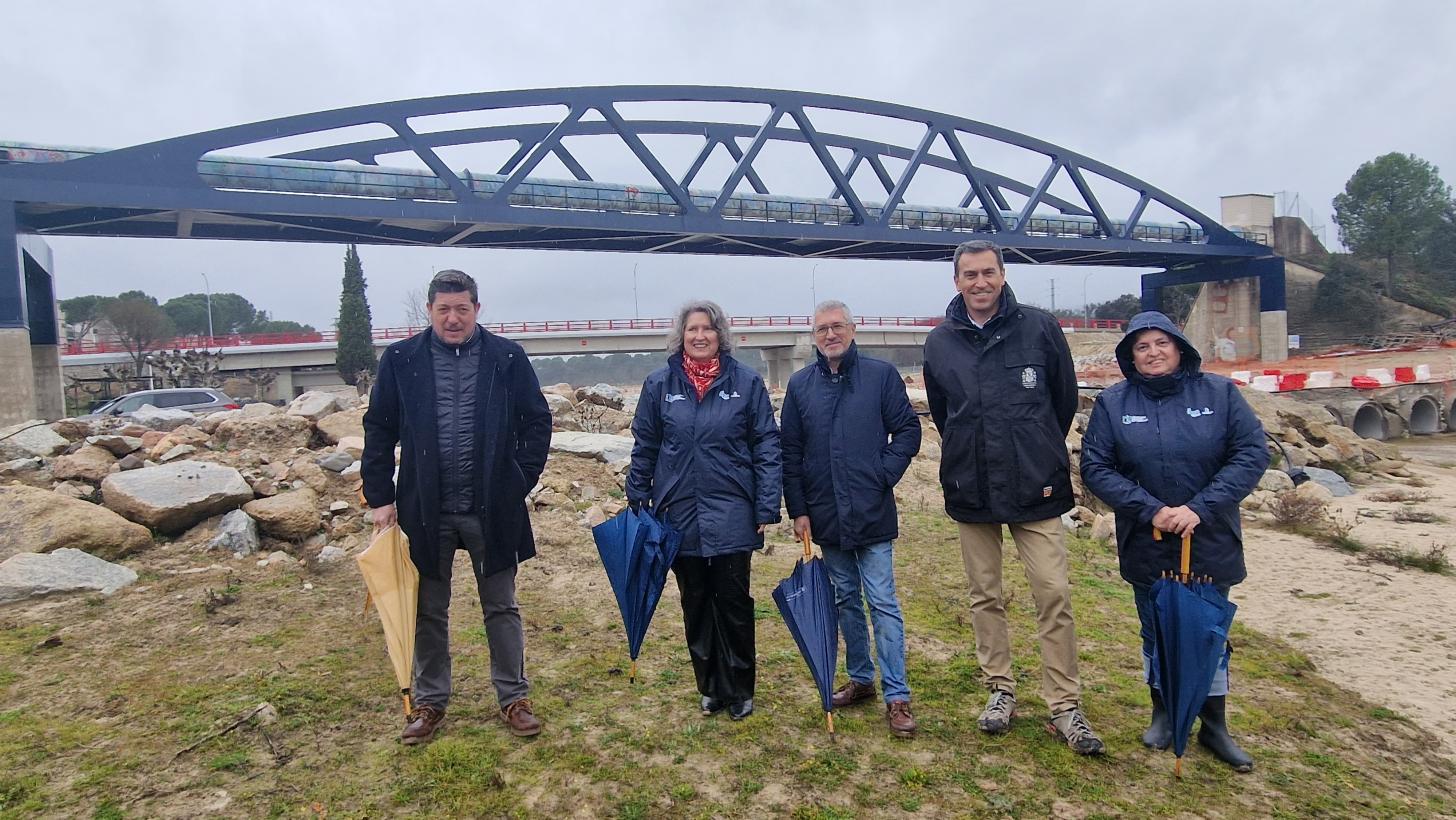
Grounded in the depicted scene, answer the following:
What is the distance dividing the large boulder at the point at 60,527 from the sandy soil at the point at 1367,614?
25.7 ft

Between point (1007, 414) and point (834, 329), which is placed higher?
point (834, 329)

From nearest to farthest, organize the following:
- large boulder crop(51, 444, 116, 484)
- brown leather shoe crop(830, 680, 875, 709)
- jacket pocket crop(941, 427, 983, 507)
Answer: jacket pocket crop(941, 427, 983, 507) < brown leather shoe crop(830, 680, 875, 709) < large boulder crop(51, 444, 116, 484)

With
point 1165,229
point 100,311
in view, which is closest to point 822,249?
point 1165,229

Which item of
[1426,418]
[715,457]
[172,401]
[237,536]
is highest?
[172,401]

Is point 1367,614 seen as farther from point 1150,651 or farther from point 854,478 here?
point 854,478

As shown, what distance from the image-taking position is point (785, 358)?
4181 cm

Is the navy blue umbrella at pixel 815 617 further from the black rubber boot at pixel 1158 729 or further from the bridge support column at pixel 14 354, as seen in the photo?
the bridge support column at pixel 14 354

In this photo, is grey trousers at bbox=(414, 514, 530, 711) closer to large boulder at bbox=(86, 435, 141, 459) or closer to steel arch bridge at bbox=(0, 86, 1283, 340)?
large boulder at bbox=(86, 435, 141, 459)

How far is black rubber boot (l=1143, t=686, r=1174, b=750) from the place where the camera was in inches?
120

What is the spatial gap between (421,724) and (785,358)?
3920 centimetres

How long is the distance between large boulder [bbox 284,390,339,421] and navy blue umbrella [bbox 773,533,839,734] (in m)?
8.20

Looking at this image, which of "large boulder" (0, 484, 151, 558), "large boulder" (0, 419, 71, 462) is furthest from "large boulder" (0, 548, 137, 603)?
"large boulder" (0, 419, 71, 462)

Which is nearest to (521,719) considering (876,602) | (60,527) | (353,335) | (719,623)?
(719,623)

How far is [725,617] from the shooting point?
Result: 3301 millimetres
